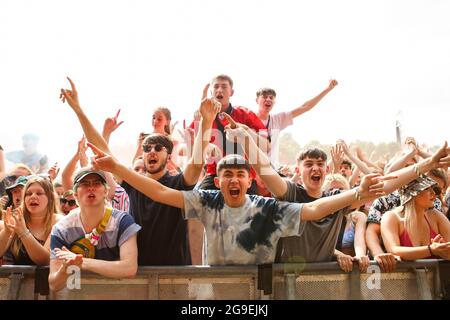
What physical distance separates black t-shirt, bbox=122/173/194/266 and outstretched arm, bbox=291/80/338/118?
3080mm

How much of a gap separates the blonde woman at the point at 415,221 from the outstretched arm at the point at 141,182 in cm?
171

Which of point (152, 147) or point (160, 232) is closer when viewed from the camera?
point (160, 232)

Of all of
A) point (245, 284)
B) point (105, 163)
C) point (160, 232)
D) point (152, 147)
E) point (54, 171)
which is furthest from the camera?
point (54, 171)

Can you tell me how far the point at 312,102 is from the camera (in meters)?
7.41

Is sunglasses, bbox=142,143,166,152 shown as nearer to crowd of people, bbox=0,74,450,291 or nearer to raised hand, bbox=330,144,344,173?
crowd of people, bbox=0,74,450,291

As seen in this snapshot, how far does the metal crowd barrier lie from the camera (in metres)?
3.57

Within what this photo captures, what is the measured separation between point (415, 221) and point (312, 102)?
3139mm

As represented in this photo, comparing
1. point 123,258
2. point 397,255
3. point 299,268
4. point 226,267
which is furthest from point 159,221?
point 397,255

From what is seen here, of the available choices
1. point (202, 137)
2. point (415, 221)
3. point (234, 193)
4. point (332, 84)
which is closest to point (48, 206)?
point (202, 137)

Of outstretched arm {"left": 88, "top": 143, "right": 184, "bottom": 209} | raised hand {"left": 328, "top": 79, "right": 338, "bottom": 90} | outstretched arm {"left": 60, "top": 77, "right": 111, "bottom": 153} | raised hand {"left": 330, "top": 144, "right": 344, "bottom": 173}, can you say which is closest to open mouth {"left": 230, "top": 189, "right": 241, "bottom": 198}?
outstretched arm {"left": 88, "top": 143, "right": 184, "bottom": 209}

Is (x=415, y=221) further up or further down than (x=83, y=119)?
further down

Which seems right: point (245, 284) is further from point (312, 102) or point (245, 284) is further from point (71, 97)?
point (312, 102)

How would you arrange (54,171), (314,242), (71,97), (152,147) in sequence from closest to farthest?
(314,242) → (152,147) → (71,97) → (54,171)

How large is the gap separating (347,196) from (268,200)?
0.57 m
